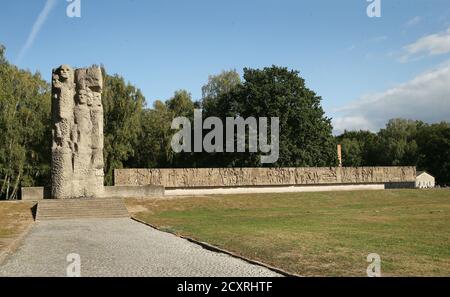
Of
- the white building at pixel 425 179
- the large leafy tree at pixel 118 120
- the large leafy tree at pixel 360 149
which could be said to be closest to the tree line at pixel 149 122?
the large leafy tree at pixel 118 120

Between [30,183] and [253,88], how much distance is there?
21535 mm

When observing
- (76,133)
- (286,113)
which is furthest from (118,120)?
(76,133)

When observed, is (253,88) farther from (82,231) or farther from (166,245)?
(166,245)

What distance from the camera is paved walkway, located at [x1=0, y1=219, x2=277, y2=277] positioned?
9.25 m

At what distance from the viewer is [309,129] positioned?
4628 centimetres

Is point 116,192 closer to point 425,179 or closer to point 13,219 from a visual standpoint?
point 13,219

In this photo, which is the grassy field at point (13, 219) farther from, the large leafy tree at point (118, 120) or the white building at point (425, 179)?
the white building at point (425, 179)

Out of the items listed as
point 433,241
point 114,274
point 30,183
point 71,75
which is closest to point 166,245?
point 114,274

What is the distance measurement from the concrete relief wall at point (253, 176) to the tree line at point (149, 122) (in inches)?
148

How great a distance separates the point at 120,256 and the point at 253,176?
1131 inches

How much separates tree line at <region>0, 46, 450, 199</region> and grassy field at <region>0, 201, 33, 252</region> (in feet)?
53.5

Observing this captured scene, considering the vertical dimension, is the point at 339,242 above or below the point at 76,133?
below

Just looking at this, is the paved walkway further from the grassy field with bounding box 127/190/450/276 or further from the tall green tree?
the tall green tree

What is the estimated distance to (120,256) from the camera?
11.2 m
